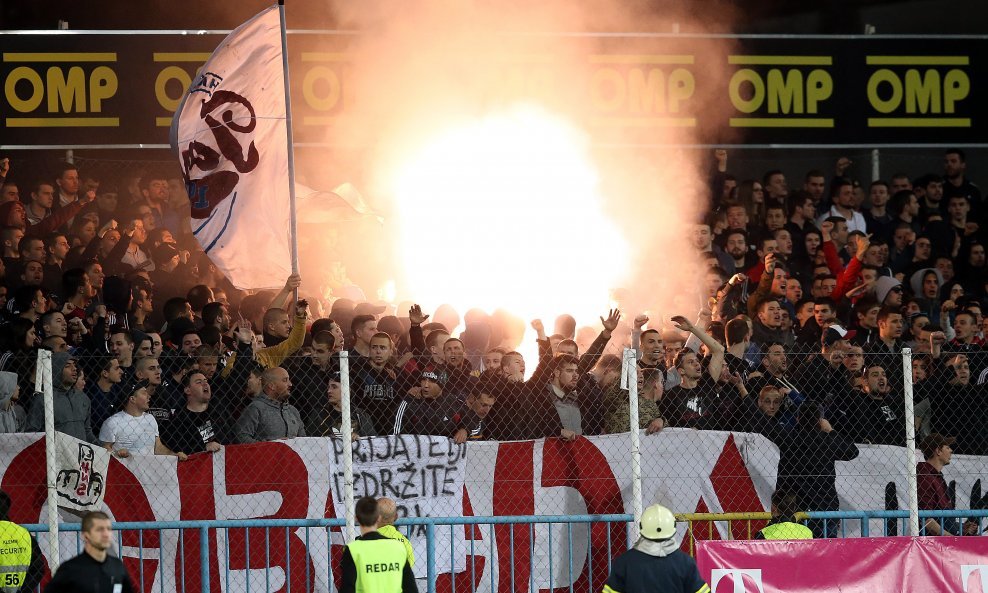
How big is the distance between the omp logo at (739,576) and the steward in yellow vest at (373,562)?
6.55 ft

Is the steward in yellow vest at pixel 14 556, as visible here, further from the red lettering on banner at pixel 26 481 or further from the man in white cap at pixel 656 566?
the man in white cap at pixel 656 566

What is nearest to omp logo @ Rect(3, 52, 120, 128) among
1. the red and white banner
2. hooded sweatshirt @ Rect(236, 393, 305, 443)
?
hooded sweatshirt @ Rect(236, 393, 305, 443)

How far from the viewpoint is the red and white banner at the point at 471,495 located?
31.7 feet

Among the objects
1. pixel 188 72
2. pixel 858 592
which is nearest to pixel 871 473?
pixel 858 592

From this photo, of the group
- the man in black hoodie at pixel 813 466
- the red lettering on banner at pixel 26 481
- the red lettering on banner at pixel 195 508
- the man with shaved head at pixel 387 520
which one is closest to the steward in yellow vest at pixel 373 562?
the man with shaved head at pixel 387 520

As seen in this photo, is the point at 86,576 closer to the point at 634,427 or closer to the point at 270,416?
the point at 270,416

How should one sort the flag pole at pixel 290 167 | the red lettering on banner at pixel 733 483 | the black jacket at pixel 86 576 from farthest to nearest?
the flag pole at pixel 290 167
the red lettering on banner at pixel 733 483
the black jacket at pixel 86 576

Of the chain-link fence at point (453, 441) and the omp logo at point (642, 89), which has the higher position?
the omp logo at point (642, 89)

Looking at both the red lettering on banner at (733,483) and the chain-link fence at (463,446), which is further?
the red lettering on banner at (733,483)

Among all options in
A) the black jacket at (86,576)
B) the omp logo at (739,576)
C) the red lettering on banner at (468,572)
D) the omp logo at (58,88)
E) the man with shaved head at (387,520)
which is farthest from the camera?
the omp logo at (58,88)

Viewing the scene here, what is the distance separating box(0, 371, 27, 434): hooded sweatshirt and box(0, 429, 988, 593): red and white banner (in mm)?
296

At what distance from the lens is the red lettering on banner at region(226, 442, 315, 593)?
380 inches

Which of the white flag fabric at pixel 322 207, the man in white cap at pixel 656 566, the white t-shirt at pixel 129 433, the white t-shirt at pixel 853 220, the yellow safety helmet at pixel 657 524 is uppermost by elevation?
the white flag fabric at pixel 322 207

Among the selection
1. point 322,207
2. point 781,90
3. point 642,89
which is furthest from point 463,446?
point 781,90
